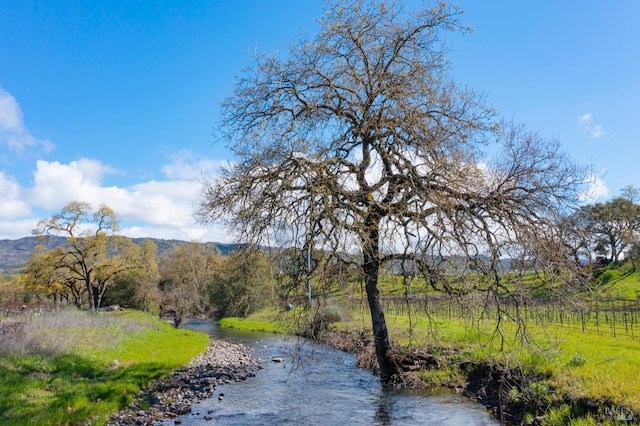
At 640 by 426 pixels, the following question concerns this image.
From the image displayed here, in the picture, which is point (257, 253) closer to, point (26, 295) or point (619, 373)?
point (619, 373)

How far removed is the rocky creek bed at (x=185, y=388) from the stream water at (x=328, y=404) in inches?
20.9

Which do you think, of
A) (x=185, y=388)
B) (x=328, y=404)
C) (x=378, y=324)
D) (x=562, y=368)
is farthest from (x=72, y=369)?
(x=562, y=368)

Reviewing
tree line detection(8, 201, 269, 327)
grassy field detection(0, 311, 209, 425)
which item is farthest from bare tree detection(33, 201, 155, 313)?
grassy field detection(0, 311, 209, 425)

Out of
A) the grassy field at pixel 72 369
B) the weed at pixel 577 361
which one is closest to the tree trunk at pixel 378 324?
the weed at pixel 577 361

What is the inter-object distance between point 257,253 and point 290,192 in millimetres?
2420

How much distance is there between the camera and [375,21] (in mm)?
13016

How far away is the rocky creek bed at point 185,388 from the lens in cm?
1257

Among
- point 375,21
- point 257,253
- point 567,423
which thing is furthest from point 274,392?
point 375,21

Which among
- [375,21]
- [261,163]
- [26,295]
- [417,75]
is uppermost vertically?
[375,21]

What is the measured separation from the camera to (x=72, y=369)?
1508 centimetres

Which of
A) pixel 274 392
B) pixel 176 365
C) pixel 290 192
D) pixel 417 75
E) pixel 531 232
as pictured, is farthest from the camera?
pixel 176 365

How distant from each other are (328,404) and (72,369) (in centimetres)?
913

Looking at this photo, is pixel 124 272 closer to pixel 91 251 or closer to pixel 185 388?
pixel 91 251

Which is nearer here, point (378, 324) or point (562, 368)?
point (562, 368)
